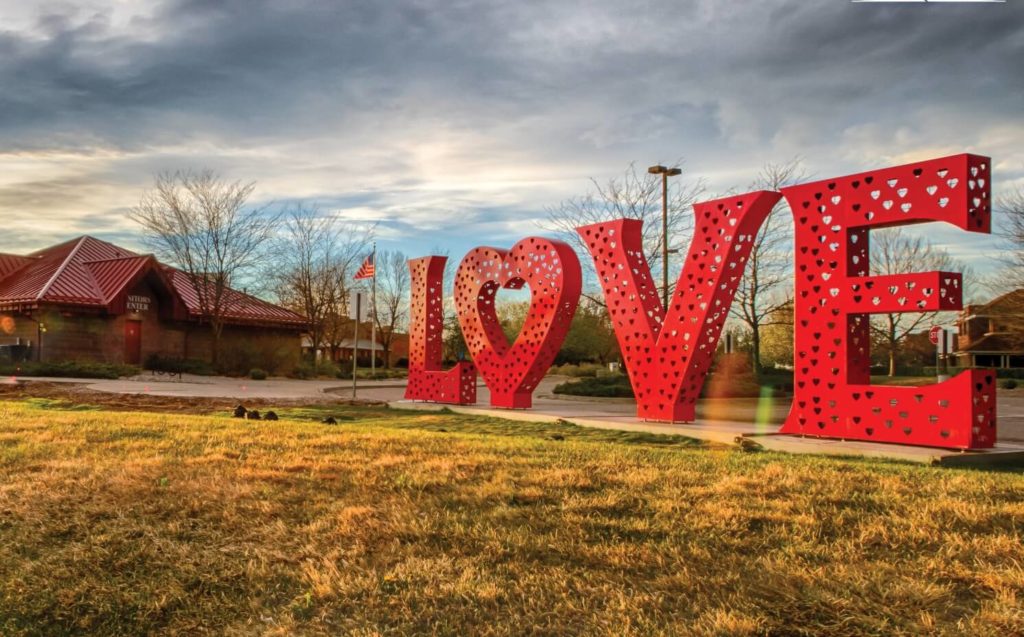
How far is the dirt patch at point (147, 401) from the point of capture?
16484 mm

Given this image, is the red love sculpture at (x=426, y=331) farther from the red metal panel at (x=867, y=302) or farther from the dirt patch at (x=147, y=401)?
the red metal panel at (x=867, y=302)

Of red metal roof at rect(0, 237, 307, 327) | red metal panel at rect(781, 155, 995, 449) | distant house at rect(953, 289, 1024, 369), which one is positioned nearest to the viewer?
red metal panel at rect(781, 155, 995, 449)

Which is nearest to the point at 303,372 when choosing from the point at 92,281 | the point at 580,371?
the point at 92,281

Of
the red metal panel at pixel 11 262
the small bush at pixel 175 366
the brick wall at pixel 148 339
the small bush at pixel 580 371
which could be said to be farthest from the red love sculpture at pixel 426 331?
the red metal panel at pixel 11 262

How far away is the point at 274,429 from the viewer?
10773 mm

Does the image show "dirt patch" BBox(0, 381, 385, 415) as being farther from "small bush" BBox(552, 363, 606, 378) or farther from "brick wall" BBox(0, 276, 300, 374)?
"small bush" BBox(552, 363, 606, 378)

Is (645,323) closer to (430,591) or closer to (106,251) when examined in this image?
(430,591)

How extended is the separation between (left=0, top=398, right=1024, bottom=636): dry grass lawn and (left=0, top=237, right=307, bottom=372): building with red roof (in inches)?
1156

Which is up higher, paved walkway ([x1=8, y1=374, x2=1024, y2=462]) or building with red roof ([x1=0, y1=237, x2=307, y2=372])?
building with red roof ([x1=0, y1=237, x2=307, y2=372])

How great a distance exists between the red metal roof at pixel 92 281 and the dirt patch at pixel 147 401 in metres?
13.0

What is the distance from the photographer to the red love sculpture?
18672mm

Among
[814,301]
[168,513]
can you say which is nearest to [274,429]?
[168,513]

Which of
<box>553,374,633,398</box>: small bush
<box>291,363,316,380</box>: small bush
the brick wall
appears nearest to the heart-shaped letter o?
<box>553,374,633,398</box>: small bush

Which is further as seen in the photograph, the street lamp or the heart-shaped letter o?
the street lamp
